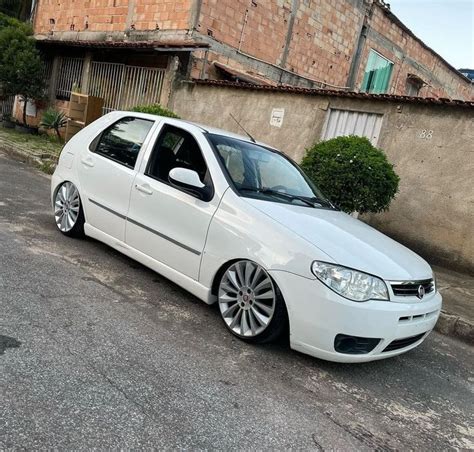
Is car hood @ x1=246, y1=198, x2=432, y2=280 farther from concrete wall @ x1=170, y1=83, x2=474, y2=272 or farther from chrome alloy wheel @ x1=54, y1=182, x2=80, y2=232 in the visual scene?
concrete wall @ x1=170, y1=83, x2=474, y2=272

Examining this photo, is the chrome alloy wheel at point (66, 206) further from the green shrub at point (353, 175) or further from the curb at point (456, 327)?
the curb at point (456, 327)

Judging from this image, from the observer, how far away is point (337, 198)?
23.6ft

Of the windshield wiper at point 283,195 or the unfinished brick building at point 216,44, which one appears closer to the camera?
the windshield wiper at point 283,195

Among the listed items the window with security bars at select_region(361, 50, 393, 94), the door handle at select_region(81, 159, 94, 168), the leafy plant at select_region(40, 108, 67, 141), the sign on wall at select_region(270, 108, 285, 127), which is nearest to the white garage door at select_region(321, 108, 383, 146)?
the sign on wall at select_region(270, 108, 285, 127)

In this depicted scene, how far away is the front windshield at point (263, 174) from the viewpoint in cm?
410

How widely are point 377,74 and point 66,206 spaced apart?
678 inches

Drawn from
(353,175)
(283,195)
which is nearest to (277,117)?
(353,175)

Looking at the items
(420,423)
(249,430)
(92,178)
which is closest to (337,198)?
(92,178)

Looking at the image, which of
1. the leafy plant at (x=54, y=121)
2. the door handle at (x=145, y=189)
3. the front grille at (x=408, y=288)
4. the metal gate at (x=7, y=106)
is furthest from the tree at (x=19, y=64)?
the front grille at (x=408, y=288)

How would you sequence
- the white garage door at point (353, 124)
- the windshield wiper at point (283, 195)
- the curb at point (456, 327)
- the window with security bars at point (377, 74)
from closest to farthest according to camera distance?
the windshield wiper at point (283, 195) < the curb at point (456, 327) < the white garage door at point (353, 124) < the window with security bars at point (377, 74)

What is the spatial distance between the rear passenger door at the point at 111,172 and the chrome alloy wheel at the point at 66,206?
0.65 ft

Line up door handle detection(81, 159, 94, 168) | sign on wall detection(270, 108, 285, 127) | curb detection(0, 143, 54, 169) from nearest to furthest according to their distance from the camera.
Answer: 1. door handle detection(81, 159, 94, 168)
2. sign on wall detection(270, 108, 285, 127)
3. curb detection(0, 143, 54, 169)

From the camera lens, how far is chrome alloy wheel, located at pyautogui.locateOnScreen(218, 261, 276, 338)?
3.48 metres

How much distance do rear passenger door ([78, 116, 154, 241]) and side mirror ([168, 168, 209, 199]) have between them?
0.80 meters
